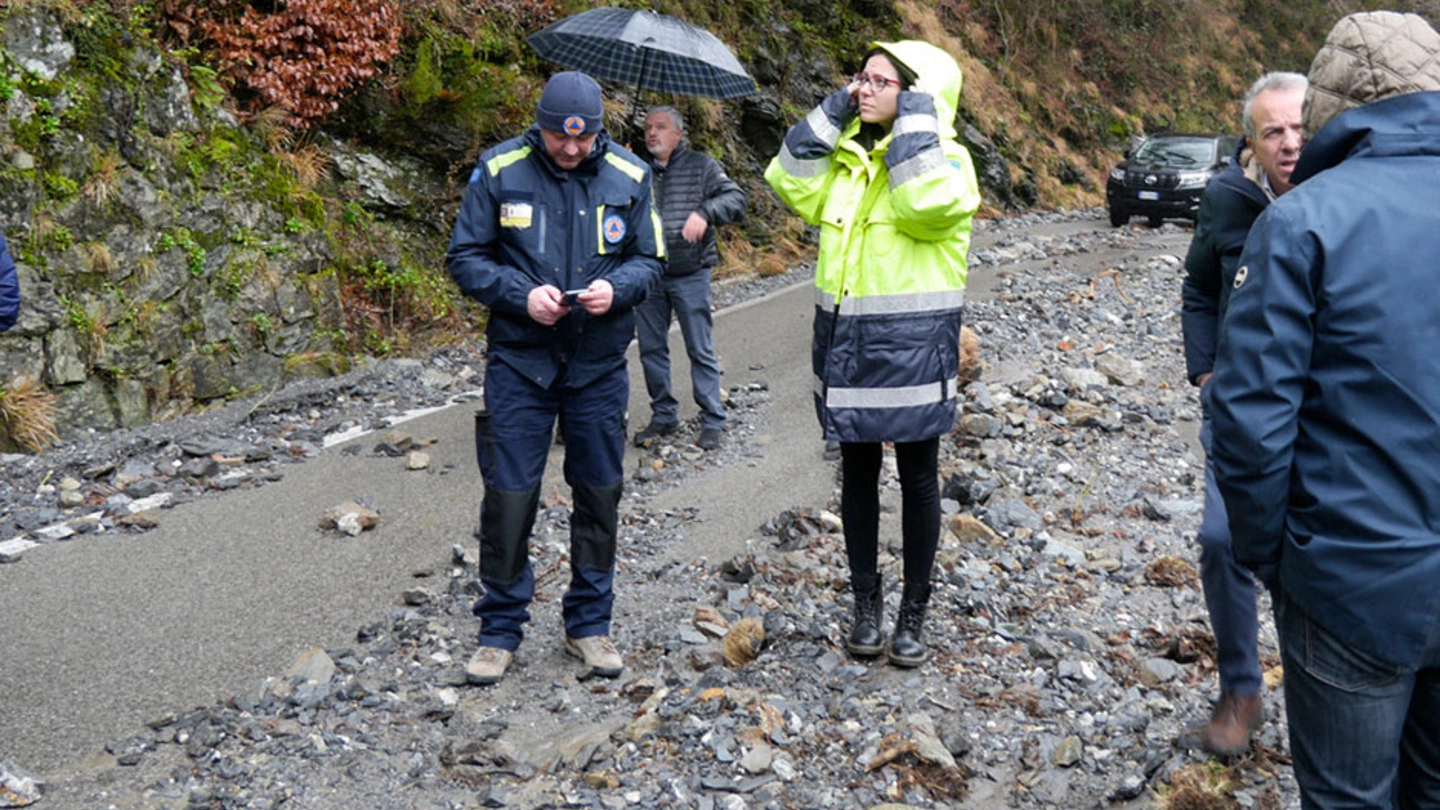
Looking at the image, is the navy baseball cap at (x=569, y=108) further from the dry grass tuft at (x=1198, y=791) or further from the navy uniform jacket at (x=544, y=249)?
the dry grass tuft at (x=1198, y=791)

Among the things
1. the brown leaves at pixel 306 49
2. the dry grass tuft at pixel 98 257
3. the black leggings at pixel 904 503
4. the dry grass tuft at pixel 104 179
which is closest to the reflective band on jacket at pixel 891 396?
the black leggings at pixel 904 503

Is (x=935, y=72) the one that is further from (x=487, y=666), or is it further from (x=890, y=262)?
(x=487, y=666)

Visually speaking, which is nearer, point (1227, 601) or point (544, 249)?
point (1227, 601)

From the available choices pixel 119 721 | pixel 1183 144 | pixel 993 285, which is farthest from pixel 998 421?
pixel 1183 144

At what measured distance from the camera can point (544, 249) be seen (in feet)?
15.4

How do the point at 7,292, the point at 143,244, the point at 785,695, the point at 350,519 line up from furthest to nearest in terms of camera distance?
the point at 143,244
the point at 350,519
the point at 7,292
the point at 785,695

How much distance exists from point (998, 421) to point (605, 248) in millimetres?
4395

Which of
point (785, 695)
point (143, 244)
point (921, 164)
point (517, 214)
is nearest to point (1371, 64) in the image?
point (921, 164)

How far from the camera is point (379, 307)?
11500 millimetres

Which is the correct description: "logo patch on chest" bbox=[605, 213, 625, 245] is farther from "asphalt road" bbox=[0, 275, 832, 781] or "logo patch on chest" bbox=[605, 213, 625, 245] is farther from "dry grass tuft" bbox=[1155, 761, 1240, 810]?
"dry grass tuft" bbox=[1155, 761, 1240, 810]

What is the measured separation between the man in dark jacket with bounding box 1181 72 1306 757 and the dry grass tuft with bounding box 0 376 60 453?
7045 millimetres

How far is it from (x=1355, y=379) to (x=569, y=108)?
116 inches

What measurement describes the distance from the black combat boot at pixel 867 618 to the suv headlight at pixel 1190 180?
20497mm

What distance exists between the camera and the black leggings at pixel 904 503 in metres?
4.50
